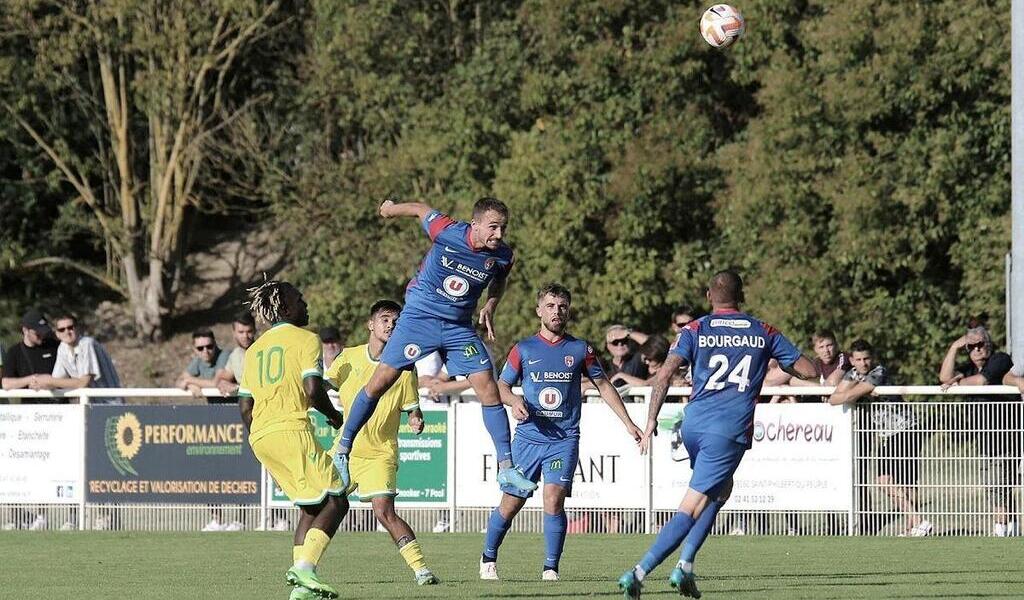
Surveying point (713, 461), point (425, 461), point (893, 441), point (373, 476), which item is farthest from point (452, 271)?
point (893, 441)

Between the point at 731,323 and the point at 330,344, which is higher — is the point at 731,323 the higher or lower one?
the lower one

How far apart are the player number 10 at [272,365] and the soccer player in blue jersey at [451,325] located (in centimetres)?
161

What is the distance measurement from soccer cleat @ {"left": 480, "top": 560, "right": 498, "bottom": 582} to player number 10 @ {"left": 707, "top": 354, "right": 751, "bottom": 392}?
2510 millimetres

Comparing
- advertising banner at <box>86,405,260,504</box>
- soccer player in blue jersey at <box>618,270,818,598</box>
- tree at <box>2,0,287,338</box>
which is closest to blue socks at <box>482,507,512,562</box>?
soccer player in blue jersey at <box>618,270,818,598</box>

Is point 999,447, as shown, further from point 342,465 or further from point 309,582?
point 309,582

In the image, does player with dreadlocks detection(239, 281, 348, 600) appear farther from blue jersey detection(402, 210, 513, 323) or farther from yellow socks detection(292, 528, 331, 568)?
blue jersey detection(402, 210, 513, 323)

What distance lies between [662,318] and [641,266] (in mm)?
1131

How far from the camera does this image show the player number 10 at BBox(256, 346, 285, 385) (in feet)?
35.8

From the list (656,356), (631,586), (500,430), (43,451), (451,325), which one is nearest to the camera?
(631,586)

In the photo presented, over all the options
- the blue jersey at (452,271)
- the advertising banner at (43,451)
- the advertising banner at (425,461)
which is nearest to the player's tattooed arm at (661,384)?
the blue jersey at (452,271)

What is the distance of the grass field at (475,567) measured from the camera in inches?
470

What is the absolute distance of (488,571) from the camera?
13.0m

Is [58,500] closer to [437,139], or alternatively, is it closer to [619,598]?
[619,598]

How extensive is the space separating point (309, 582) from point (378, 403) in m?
2.70
